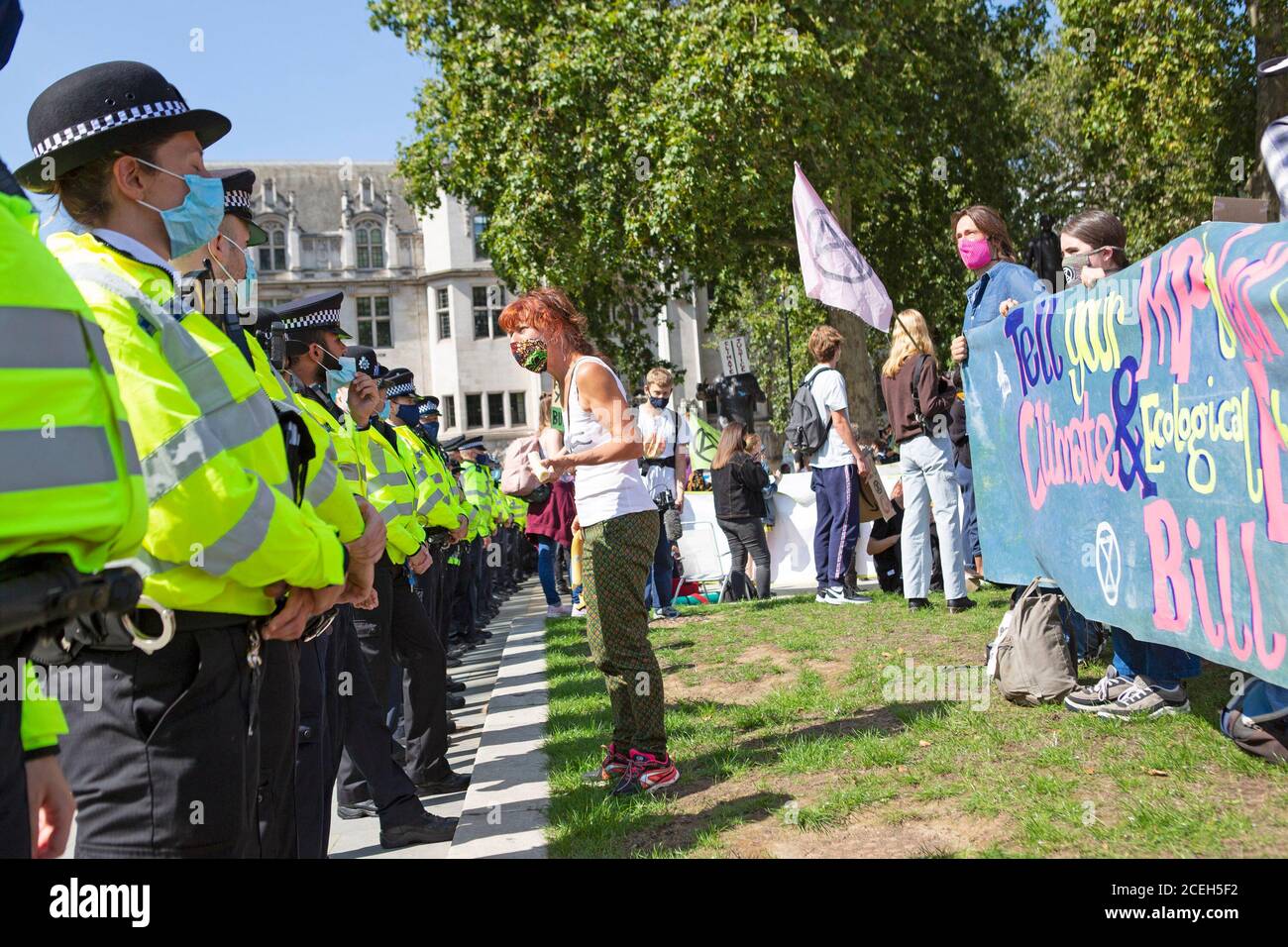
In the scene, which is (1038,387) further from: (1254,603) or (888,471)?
(888,471)

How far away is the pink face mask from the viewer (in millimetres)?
7195

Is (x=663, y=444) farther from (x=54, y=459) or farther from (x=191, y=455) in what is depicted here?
(x=54, y=459)

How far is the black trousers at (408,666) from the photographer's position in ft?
21.0

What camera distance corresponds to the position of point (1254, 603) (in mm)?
4320

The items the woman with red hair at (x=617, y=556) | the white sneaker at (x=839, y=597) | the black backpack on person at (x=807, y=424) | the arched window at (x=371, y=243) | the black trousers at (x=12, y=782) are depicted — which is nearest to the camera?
the black trousers at (x=12, y=782)

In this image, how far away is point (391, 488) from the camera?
713 centimetres

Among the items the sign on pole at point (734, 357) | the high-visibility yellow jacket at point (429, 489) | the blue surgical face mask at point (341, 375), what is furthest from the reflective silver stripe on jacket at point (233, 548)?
the sign on pole at point (734, 357)

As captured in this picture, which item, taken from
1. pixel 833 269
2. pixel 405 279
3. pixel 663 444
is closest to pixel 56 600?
pixel 833 269

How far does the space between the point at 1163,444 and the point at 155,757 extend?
13.0 ft

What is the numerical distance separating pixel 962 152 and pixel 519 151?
32.2 feet

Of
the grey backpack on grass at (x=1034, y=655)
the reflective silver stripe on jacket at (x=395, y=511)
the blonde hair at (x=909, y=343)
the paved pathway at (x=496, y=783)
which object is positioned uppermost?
the blonde hair at (x=909, y=343)

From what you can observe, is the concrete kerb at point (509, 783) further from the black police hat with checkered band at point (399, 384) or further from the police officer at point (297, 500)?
the black police hat with checkered band at point (399, 384)

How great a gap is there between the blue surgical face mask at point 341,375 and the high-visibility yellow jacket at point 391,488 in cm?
28

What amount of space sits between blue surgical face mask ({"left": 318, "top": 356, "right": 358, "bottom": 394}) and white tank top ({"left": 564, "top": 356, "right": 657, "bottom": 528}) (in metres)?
1.69
